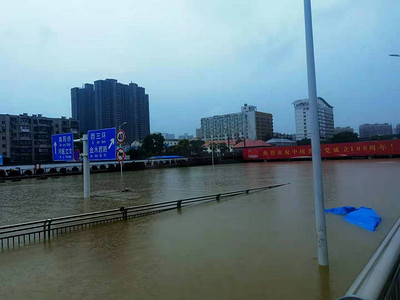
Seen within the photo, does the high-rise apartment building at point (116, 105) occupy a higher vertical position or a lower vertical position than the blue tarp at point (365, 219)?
higher

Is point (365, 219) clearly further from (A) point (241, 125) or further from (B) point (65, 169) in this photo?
(A) point (241, 125)

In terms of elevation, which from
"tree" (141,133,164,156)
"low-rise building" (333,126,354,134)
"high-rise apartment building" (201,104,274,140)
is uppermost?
"high-rise apartment building" (201,104,274,140)

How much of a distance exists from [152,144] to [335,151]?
126 ft

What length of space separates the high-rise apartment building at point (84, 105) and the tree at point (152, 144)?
11812 mm

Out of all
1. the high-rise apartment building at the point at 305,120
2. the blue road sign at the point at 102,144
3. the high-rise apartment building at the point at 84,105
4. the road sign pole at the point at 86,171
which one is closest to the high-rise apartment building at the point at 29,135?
the high-rise apartment building at the point at 84,105

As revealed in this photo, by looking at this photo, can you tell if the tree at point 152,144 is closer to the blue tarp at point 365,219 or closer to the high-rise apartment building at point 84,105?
the high-rise apartment building at point 84,105

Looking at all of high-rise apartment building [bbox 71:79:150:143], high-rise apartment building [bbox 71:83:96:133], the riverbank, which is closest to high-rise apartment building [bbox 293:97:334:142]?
the riverbank

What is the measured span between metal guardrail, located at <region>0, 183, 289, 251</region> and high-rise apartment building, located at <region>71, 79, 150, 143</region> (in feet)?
158

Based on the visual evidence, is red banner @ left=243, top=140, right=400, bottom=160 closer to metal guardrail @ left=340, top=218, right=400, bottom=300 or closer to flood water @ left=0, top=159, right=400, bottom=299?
flood water @ left=0, top=159, right=400, bottom=299

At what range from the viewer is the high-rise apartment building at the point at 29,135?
6062cm

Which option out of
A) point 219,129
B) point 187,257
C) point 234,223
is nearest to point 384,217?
point 234,223

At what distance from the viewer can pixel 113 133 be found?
15594mm

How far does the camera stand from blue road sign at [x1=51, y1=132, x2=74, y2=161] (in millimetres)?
16891

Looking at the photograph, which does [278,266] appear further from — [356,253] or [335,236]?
[335,236]
